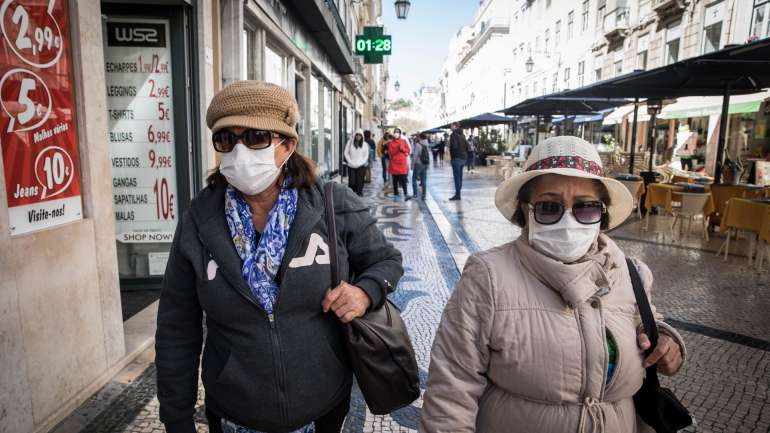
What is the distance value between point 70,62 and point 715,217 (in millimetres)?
9411

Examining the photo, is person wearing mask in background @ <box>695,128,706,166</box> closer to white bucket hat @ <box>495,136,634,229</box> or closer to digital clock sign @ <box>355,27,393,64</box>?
digital clock sign @ <box>355,27,393,64</box>

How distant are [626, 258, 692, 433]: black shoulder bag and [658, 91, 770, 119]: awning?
Result: 17355 mm

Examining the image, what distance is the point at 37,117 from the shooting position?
263 centimetres

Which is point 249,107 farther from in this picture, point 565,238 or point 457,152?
point 457,152

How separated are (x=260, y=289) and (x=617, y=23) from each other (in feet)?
96.8

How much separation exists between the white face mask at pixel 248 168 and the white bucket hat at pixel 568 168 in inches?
33.0

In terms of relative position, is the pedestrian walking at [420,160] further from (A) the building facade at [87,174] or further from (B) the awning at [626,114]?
(B) the awning at [626,114]

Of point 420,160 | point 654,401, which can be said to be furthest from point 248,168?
point 420,160

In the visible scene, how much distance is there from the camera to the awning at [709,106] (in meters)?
16.8

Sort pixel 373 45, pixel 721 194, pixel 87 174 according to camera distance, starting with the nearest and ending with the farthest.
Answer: pixel 87 174 → pixel 721 194 → pixel 373 45

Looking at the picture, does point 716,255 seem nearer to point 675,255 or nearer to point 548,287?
point 675,255

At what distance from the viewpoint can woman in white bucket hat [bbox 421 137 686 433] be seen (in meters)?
1.52

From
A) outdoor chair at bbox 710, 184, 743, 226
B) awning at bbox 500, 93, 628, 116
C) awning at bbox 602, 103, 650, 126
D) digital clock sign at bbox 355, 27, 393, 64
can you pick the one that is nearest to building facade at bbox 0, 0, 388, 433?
outdoor chair at bbox 710, 184, 743, 226

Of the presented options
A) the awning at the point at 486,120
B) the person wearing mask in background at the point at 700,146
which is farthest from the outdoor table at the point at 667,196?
the awning at the point at 486,120
